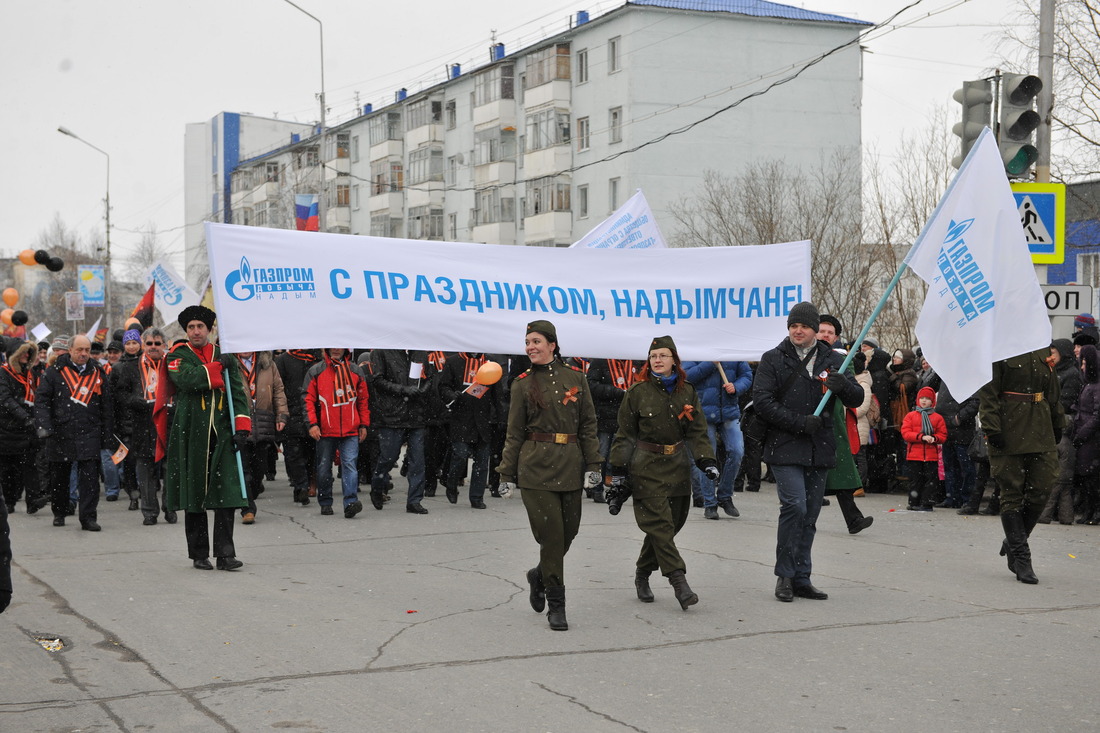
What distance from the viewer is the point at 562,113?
2029 inches

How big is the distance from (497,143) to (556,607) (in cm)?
5018

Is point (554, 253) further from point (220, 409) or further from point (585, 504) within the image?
point (585, 504)

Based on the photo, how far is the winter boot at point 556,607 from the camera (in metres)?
7.41

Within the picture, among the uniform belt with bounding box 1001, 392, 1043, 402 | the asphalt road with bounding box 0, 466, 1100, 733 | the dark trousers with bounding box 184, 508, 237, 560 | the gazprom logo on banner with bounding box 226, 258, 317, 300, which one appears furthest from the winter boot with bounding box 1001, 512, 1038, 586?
the dark trousers with bounding box 184, 508, 237, 560

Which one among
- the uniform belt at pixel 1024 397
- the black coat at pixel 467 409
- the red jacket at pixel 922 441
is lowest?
the red jacket at pixel 922 441

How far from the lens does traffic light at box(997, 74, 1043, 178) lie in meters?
11.1

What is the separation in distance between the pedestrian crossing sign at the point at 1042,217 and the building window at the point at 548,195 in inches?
1591

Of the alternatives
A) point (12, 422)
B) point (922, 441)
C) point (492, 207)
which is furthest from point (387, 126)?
point (922, 441)

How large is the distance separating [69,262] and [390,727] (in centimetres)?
8379

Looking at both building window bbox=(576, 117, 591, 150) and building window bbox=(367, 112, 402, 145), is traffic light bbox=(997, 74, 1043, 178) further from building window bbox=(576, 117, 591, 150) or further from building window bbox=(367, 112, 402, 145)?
building window bbox=(367, 112, 402, 145)

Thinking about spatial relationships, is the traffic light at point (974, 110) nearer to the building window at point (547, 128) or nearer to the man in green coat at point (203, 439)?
the man in green coat at point (203, 439)

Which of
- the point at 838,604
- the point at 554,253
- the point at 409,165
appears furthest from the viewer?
the point at 409,165

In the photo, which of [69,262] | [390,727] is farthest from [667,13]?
[69,262]

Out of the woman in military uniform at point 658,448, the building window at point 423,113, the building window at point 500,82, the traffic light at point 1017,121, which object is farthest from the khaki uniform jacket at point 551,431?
the building window at point 423,113
